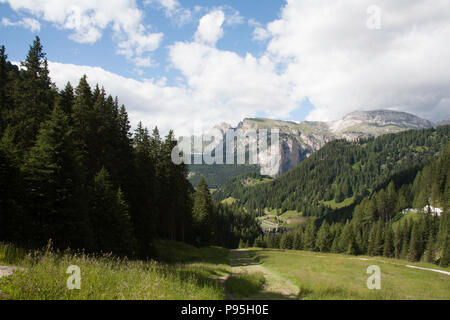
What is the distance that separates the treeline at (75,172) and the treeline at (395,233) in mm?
74596

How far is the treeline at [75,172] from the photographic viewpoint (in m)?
Answer: 18.8

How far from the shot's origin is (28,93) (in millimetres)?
33031

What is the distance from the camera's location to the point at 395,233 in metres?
107

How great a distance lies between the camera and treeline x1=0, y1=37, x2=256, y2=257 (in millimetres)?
18812

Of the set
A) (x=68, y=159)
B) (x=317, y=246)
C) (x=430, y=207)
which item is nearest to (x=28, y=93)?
(x=68, y=159)

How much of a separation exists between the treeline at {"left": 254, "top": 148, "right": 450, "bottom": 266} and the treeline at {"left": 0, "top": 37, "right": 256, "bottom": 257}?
74596mm

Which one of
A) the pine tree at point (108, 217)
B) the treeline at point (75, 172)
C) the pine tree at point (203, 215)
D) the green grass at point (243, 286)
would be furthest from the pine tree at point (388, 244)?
the pine tree at point (108, 217)

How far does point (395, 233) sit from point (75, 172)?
129m

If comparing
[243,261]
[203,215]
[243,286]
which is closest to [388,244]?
[203,215]

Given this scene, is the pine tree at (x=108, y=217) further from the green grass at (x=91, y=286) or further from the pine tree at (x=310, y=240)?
the pine tree at (x=310, y=240)

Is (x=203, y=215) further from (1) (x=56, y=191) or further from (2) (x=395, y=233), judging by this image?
(2) (x=395, y=233)

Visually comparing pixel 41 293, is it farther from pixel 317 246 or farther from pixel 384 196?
pixel 384 196

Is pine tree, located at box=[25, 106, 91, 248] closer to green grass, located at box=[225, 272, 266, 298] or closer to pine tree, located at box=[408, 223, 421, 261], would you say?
green grass, located at box=[225, 272, 266, 298]
